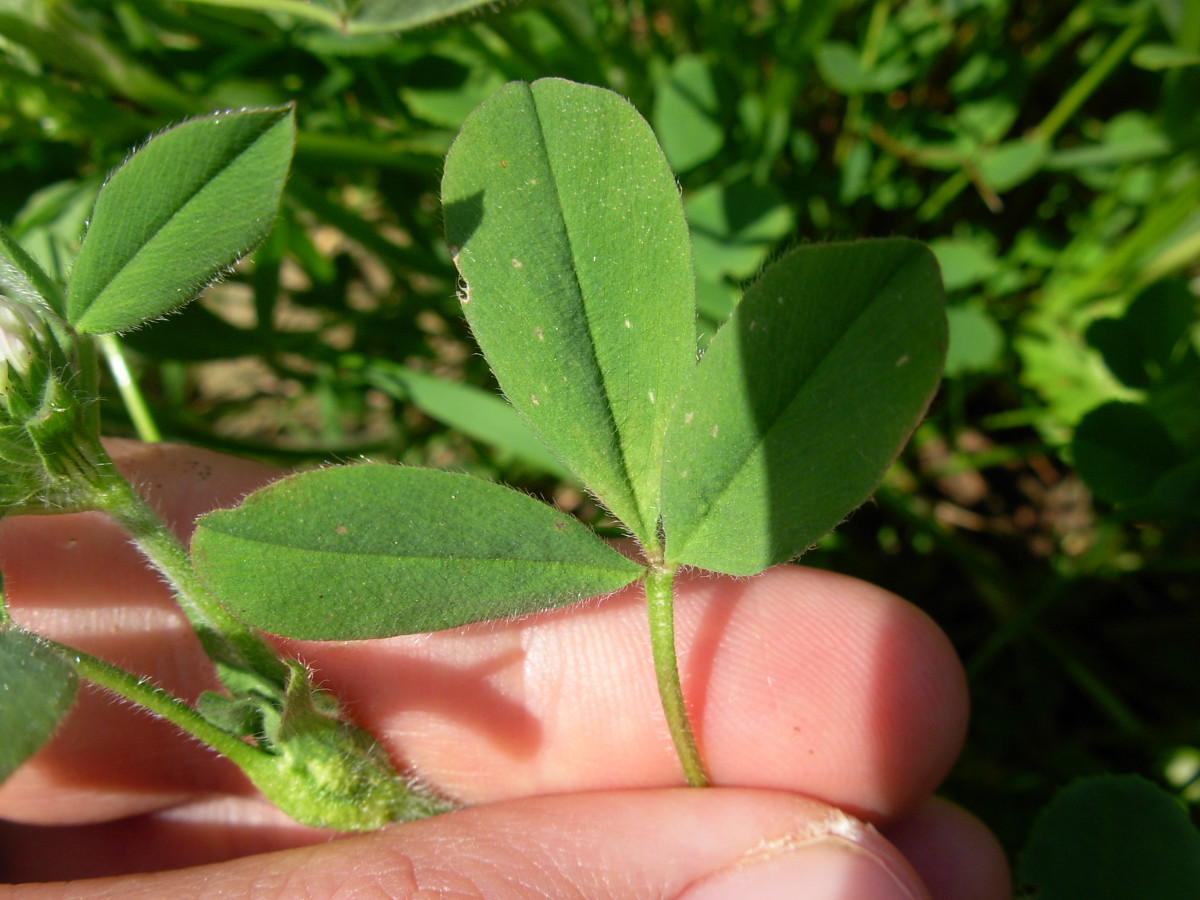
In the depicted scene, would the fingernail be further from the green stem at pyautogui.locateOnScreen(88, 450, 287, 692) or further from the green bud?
the green bud

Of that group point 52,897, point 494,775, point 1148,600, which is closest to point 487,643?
point 494,775

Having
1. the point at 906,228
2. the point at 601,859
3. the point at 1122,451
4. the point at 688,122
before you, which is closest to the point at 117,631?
the point at 601,859

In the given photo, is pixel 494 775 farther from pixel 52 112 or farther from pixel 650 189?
pixel 52 112

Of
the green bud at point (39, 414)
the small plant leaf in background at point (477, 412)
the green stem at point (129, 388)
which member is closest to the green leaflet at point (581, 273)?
the green bud at point (39, 414)

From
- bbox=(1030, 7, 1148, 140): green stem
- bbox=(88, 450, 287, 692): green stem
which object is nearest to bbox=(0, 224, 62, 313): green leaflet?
bbox=(88, 450, 287, 692): green stem

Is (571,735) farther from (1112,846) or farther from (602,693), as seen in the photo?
(1112,846)

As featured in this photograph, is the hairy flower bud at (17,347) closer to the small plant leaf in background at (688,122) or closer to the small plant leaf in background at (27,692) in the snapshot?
the small plant leaf in background at (27,692)

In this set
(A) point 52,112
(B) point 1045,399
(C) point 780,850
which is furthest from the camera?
(B) point 1045,399
